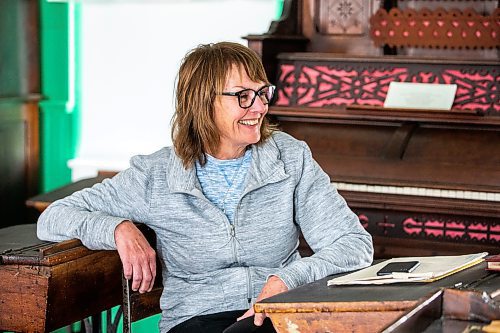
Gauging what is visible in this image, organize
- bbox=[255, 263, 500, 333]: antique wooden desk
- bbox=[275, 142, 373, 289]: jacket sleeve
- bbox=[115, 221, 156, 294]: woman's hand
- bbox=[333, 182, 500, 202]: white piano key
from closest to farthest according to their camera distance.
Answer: bbox=[255, 263, 500, 333]: antique wooden desk < bbox=[275, 142, 373, 289]: jacket sleeve < bbox=[115, 221, 156, 294]: woman's hand < bbox=[333, 182, 500, 202]: white piano key

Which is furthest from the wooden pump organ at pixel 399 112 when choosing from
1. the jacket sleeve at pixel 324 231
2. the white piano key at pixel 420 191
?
the jacket sleeve at pixel 324 231

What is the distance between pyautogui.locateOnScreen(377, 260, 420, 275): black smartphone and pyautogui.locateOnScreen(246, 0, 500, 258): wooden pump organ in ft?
4.78

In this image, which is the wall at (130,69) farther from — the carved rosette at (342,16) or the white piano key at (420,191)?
the white piano key at (420,191)

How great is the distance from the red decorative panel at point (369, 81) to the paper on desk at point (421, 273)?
1.71 meters

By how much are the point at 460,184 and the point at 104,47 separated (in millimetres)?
2295

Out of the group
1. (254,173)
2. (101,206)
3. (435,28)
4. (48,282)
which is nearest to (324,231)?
(254,173)

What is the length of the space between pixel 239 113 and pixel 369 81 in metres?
1.72

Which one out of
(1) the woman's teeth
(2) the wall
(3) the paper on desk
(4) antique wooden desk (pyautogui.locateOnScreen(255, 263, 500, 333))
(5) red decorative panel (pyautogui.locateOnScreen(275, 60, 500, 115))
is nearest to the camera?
(4) antique wooden desk (pyautogui.locateOnScreen(255, 263, 500, 333))

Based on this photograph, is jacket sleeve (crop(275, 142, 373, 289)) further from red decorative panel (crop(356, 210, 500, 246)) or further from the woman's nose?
red decorative panel (crop(356, 210, 500, 246))

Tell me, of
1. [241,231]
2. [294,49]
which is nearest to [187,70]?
[241,231]

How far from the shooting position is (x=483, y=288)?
2229 mm

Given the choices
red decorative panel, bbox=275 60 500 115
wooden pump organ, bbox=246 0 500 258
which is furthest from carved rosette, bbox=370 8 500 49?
red decorative panel, bbox=275 60 500 115

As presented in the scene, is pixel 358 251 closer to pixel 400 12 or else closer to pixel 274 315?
pixel 274 315

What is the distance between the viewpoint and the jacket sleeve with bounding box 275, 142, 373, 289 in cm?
258
